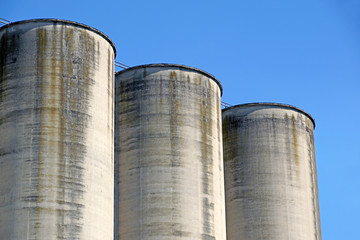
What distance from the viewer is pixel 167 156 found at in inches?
1212

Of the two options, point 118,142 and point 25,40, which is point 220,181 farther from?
point 25,40

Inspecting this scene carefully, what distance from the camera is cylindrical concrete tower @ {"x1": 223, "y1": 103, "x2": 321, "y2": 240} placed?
1411 inches

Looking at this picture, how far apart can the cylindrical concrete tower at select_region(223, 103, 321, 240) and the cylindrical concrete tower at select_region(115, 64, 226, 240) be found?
155 inches

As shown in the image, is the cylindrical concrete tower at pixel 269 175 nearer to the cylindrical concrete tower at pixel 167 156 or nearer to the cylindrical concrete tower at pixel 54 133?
the cylindrical concrete tower at pixel 167 156

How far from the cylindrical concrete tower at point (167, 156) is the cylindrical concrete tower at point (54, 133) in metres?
2.08

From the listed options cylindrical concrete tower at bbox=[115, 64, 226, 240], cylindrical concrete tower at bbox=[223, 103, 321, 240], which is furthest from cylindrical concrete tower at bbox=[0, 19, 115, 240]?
cylindrical concrete tower at bbox=[223, 103, 321, 240]

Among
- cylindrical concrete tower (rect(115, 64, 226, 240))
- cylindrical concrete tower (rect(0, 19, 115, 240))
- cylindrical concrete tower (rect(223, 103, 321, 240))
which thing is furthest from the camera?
cylindrical concrete tower (rect(223, 103, 321, 240))

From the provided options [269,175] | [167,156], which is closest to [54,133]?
[167,156]

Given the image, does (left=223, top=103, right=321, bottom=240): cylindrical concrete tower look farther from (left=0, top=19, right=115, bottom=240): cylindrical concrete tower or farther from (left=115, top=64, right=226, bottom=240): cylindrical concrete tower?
(left=0, top=19, right=115, bottom=240): cylindrical concrete tower

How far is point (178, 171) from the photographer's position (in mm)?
30641

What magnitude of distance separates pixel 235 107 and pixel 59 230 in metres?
14.1

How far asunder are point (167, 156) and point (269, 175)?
726cm

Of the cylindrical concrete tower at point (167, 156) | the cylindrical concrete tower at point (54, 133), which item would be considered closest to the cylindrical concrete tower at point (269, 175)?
the cylindrical concrete tower at point (167, 156)

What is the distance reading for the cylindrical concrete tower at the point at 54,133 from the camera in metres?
26.4
